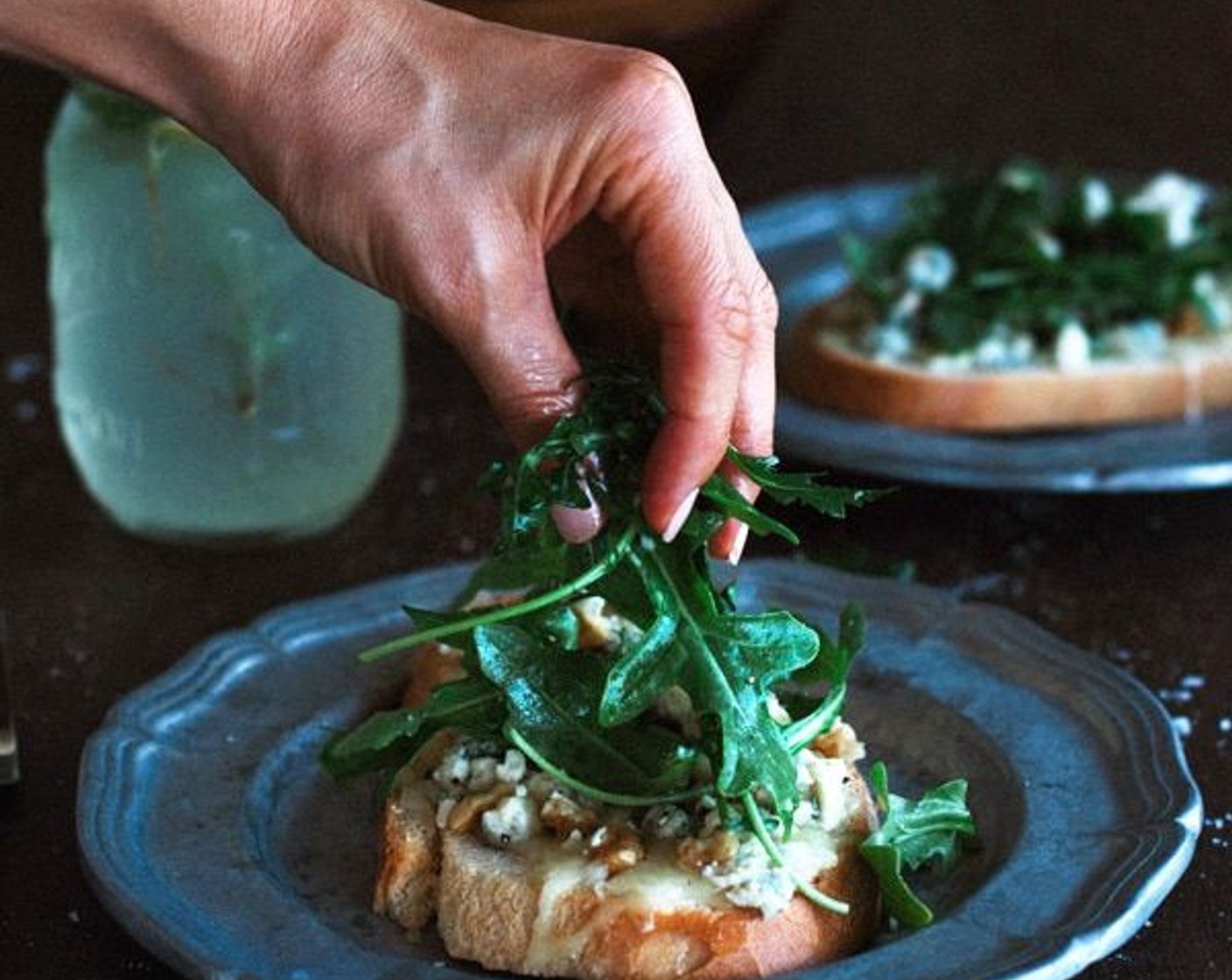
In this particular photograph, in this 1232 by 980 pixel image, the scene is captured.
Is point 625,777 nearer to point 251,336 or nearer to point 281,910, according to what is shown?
point 281,910

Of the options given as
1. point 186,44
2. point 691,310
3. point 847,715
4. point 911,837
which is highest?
point 186,44

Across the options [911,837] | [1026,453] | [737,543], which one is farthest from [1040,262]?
[911,837]

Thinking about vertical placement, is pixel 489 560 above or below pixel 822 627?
above

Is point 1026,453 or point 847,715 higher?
point 847,715

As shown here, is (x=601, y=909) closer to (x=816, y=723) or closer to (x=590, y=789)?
(x=590, y=789)

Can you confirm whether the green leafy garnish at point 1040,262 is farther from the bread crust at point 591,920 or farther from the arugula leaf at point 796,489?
the bread crust at point 591,920

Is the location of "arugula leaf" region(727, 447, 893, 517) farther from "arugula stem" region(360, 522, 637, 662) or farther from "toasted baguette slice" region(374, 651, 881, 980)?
"toasted baguette slice" region(374, 651, 881, 980)

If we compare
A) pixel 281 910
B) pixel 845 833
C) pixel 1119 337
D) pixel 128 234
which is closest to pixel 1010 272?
pixel 1119 337
